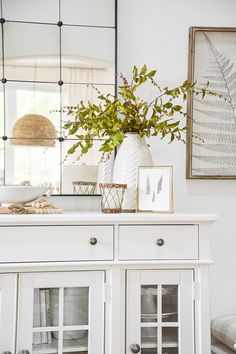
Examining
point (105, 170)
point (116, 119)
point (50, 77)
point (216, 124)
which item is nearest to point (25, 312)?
point (105, 170)

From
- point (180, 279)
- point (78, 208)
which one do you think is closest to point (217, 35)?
point (78, 208)

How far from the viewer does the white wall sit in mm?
2295

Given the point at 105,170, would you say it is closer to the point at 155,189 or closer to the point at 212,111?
the point at 155,189

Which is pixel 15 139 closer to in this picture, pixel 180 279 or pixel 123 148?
pixel 123 148

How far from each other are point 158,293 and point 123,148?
2.15 feet

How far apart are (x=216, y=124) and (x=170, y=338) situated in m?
1.14

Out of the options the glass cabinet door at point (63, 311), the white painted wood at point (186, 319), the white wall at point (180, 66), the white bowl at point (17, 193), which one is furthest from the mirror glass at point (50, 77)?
the white painted wood at point (186, 319)

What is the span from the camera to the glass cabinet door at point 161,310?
1702 millimetres

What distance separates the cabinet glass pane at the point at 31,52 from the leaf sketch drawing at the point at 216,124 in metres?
0.77

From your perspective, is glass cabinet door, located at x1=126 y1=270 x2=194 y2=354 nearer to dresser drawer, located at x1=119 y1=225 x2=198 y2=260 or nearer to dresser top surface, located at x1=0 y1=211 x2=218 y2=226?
dresser drawer, located at x1=119 y1=225 x2=198 y2=260

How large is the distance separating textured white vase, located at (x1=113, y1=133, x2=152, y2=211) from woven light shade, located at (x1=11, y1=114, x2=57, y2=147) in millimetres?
394

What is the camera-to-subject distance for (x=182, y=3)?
235cm

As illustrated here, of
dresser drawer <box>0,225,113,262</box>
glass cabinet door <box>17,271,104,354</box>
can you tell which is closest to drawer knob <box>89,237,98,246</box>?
dresser drawer <box>0,225,113,262</box>

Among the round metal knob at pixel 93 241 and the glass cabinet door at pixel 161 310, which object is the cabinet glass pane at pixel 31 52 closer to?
the round metal knob at pixel 93 241
